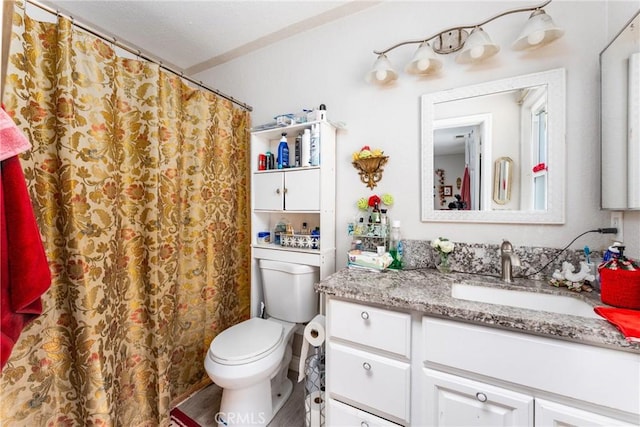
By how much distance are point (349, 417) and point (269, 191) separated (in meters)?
1.28

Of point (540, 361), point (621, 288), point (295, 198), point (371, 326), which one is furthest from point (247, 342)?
point (621, 288)

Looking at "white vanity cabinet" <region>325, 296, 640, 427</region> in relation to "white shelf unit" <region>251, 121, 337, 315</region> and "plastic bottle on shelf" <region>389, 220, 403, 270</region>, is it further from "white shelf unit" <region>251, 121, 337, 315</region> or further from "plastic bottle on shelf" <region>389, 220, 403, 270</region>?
"white shelf unit" <region>251, 121, 337, 315</region>

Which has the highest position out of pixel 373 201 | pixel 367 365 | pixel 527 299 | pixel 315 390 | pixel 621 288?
pixel 373 201

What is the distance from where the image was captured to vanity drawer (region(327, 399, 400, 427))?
1001mm

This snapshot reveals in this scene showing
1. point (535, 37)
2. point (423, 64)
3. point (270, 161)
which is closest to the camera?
point (535, 37)

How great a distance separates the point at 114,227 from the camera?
122 centimetres

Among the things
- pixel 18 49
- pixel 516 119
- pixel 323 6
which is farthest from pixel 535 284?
pixel 18 49

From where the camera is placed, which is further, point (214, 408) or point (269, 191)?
point (269, 191)

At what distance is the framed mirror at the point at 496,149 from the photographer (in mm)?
1156

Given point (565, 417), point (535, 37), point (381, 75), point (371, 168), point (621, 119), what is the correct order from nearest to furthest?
point (565, 417) < point (621, 119) < point (535, 37) < point (381, 75) < point (371, 168)

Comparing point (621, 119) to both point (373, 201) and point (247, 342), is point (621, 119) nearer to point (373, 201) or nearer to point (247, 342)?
point (373, 201)

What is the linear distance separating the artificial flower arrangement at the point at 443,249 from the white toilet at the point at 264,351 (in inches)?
28.0

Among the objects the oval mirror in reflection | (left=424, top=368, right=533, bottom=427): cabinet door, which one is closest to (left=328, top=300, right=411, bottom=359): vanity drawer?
(left=424, top=368, right=533, bottom=427): cabinet door

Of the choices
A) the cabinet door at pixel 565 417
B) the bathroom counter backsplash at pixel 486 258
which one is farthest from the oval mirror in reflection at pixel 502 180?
the cabinet door at pixel 565 417
